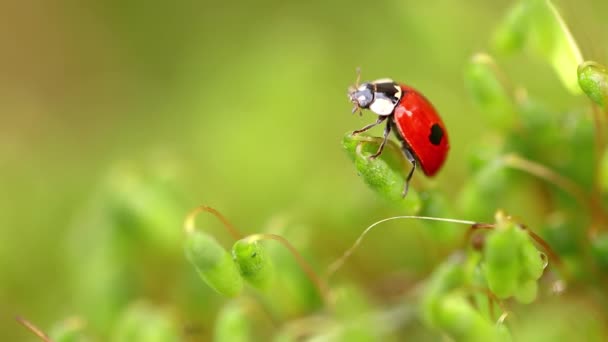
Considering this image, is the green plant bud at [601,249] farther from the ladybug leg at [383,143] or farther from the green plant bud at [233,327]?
the green plant bud at [233,327]

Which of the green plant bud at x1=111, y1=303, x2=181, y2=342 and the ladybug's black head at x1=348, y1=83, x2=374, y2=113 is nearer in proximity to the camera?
the green plant bud at x1=111, y1=303, x2=181, y2=342

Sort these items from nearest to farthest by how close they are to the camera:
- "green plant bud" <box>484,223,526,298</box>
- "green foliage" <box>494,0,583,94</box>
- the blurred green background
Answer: "green plant bud" <box>484,223,526,298</box>, "green foliage" <box>494,0,583,94</box>, the blurred green background

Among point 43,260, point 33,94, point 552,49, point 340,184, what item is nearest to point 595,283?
point 552,49

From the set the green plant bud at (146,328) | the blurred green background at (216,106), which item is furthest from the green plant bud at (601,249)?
the green plant bud at (146,328)

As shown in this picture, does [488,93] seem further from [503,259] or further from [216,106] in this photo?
[216,106]

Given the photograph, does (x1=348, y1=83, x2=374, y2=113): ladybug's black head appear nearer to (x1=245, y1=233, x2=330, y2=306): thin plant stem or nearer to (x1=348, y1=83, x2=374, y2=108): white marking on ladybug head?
(x1=348, y1=83, x2=374, y2=108): white marking on ladybug head

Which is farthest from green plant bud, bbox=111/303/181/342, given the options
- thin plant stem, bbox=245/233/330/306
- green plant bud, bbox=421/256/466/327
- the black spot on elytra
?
the black spot on elytra
